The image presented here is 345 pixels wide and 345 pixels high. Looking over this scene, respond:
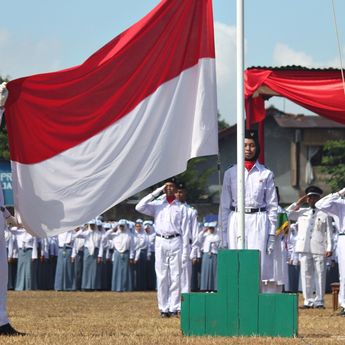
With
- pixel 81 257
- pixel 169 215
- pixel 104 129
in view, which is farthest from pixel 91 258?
pixel 104 129

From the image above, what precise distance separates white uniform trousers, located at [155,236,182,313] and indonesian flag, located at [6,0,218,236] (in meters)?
6.60

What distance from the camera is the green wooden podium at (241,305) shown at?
14.0 meters

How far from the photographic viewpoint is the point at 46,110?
558 inches

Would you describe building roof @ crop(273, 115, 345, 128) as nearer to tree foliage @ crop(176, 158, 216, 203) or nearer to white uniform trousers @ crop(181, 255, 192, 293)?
tree foliage @ crop(176, 158, 216, 203)

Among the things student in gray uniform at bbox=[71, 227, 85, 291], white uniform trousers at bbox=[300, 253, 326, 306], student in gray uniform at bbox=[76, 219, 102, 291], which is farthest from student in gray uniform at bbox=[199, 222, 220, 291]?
white uniform trousers at bbox=[300, 253, 326, 306]

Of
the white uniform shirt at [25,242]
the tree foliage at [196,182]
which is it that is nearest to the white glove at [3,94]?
the white uniform shirt at [25,242]

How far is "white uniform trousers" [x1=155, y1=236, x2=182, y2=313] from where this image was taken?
2062 cm

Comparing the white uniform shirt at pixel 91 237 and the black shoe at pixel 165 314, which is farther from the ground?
the white uniform shirt at pixel 91 237

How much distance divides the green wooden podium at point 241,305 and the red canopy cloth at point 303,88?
3924mm

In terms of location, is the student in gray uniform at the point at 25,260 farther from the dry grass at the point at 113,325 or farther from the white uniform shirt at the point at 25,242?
the dry grass at the point at 113,325

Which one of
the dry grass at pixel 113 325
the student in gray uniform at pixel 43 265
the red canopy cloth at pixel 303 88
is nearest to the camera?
the dry grass at pixel 113 325

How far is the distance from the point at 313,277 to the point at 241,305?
36.5 ft

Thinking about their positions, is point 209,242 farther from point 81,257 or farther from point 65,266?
point 65,266

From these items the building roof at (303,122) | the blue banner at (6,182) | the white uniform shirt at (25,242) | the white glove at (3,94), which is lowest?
the white glove at (3,94)
